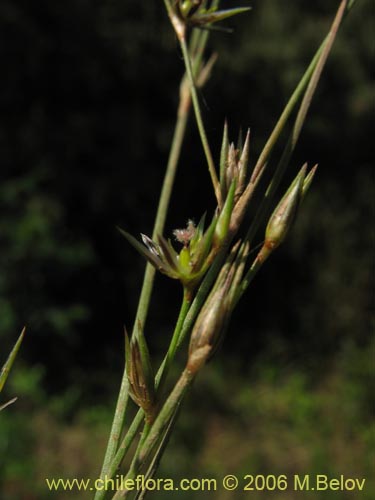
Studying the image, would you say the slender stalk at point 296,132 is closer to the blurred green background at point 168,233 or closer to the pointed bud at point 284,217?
the pointed bud at point 284,217

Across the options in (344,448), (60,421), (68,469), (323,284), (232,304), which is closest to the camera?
(232,304)

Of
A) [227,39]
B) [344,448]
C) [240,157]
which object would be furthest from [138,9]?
[240,157]

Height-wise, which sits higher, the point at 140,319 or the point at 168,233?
the point at 140,319

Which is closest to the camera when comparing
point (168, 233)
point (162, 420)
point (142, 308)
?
point (162, 420)

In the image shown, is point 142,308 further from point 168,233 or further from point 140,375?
point 168,233

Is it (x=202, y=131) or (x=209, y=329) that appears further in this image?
(x=202, y=131)

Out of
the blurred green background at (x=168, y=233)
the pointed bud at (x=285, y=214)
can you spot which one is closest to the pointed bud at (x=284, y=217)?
the pointed bud at (x=285, y=214)

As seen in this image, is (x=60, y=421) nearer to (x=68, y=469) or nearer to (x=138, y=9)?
(x=68, y=469)

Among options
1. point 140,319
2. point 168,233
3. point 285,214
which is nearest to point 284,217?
point 285,214
